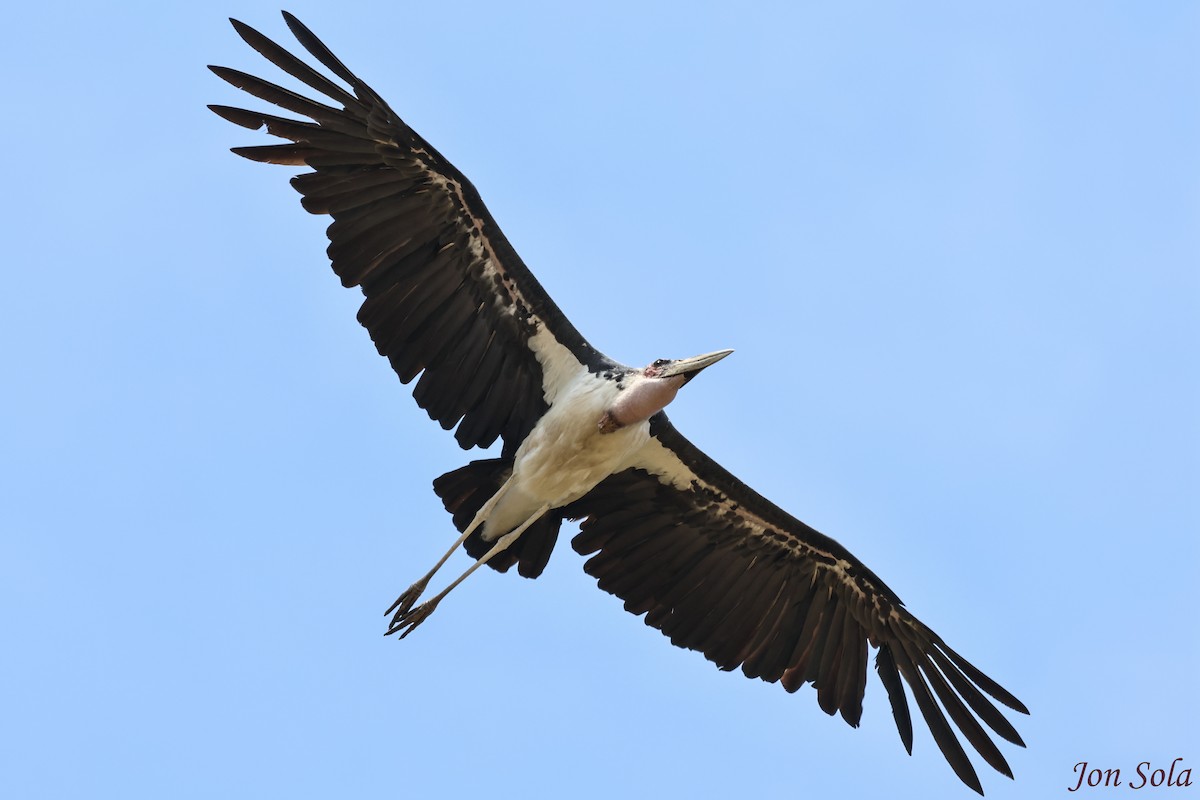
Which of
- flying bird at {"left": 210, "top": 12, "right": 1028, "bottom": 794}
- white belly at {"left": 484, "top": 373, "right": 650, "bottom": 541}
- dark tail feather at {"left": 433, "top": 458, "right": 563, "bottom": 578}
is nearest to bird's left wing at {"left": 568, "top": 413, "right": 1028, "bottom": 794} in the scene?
flying bird at {"left": 210, "top": 12, "right": 1028, "bottom": 794}

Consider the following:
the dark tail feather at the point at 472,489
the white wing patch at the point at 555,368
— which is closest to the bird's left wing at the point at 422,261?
the white wing patch at the point at 555,368

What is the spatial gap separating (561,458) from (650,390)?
3.23 feet

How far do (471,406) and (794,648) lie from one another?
12.7 feet

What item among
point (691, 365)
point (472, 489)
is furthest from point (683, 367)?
point (472, 489)

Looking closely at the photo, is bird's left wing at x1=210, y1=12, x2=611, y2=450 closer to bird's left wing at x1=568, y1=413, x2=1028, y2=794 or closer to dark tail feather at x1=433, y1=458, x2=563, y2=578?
dark tail feather at x1=433, y1=458, x2=563, y2=578

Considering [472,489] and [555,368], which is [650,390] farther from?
[472,489]

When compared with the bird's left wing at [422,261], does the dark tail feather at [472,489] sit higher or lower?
lower

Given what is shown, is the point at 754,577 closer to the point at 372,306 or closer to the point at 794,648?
the point at 794,648

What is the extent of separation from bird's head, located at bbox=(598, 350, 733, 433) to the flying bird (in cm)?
2

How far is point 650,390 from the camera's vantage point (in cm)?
1501

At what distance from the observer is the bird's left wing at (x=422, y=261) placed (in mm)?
14516

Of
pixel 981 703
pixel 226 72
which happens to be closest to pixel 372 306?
pixel 226 72

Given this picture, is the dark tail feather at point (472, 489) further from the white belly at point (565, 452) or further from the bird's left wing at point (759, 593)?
the bird's left wing at point (759, 593)

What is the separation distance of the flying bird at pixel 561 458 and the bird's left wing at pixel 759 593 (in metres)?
0.02
